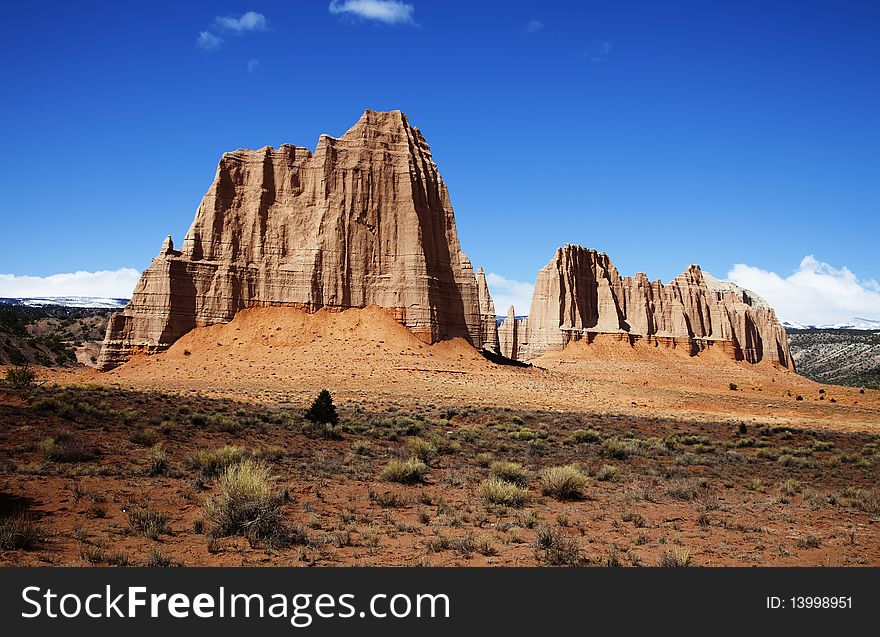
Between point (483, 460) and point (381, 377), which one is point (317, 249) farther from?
point (483, 460)

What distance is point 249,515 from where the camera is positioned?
10109mm

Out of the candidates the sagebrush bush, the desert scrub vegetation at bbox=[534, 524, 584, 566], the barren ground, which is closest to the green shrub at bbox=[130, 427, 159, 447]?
the barren ground

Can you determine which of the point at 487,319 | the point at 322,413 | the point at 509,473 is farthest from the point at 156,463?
the point at 487,319

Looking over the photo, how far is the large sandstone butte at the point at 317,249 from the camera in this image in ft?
166

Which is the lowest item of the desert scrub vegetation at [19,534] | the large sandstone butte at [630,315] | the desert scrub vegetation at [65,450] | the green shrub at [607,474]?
the green shrub at [607,474]

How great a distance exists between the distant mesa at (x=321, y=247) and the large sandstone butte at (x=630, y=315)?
4345 centimetres

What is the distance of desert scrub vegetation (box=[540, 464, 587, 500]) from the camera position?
45.7ft

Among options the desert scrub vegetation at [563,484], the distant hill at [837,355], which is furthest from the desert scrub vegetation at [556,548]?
the distant hill at [837,355]

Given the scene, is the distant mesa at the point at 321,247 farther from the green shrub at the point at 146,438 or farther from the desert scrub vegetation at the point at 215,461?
the desert scrub vegetation at the point at 215,461

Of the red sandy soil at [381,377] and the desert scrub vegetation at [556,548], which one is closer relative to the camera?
the desert scrub vegetation at [556,548]

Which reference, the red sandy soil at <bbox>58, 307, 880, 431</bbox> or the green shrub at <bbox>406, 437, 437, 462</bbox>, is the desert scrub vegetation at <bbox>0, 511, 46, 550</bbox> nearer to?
the green shrub at <bbox>406, 437, 437, 462</bbox>

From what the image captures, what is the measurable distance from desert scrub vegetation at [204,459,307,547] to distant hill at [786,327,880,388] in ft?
395

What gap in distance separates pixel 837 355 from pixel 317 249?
135 m
